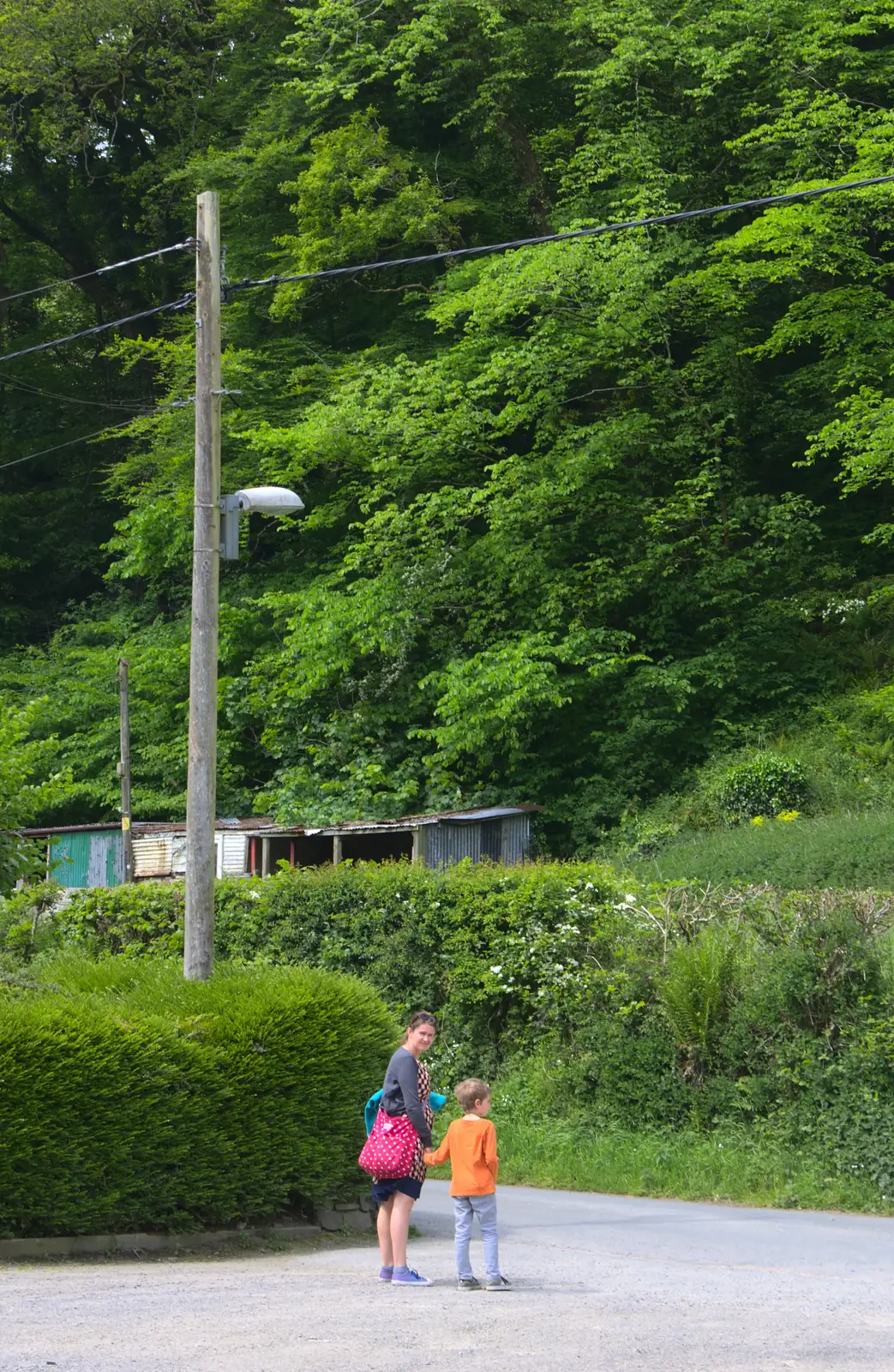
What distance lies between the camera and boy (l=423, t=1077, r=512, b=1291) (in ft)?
27.6

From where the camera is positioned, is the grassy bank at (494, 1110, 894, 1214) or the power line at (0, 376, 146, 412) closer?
the grassy bank at (494, 1110, 894, 1214)

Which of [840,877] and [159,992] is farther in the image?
[840,877]

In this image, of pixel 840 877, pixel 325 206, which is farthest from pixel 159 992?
pixel 325 206

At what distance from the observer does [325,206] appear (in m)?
33.4

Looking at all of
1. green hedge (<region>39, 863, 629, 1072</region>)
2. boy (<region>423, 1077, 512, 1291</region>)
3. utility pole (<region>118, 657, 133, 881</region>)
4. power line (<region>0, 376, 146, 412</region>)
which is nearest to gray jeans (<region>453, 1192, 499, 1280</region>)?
boy (<region>423, 1077, 512, 1291</region>)

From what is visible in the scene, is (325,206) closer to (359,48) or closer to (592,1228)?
(359,48)

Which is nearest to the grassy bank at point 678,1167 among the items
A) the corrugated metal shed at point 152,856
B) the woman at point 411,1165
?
the woman at point 411,1165

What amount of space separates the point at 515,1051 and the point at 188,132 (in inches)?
1311

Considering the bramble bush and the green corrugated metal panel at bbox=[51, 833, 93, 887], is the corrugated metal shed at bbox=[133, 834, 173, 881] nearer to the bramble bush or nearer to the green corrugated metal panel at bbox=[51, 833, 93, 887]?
the green corrugated metal panel at bbox=[51, 833, 93, 887]

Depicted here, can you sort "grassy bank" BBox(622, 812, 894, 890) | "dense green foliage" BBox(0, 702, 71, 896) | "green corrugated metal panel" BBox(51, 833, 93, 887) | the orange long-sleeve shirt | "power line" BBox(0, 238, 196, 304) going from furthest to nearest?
1. "green corrugated metal panel" BBox(51, 833, 93, 887)
2. "grassy bank" BBox(622, 812, 894, 890)
3. "dense green foliage" BBox(0, 702, 71, 896)
4. "power line" BBox(0, 238, 196, 304)
5. the orange long-sleeve shirt

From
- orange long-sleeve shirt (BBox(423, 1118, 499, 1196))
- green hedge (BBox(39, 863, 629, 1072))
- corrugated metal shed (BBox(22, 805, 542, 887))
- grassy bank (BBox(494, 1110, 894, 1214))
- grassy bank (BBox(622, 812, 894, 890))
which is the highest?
corrugated metal shed (BBox(22, 805, 542, 887))

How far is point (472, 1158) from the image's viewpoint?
8.39m

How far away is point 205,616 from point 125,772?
19.4 m

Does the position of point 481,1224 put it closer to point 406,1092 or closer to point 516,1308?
point 516,1308
